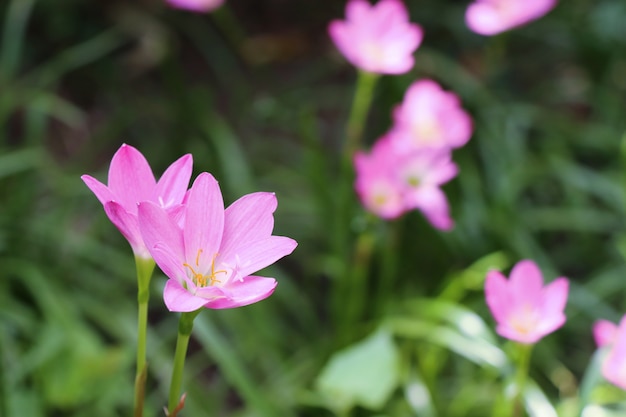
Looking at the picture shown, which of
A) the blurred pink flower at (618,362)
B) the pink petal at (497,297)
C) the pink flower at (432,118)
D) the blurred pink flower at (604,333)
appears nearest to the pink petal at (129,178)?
the pink petal at (497,297)

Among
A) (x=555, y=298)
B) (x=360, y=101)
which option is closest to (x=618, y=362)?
(x=555, y=298)

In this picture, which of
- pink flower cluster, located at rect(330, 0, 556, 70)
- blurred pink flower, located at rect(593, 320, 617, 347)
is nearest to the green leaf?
blurred pink flower, located at rect(593, 320, 617, 347)

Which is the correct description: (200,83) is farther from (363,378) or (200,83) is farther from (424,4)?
(363,378)

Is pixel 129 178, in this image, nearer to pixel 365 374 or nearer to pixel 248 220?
pixel 248 220

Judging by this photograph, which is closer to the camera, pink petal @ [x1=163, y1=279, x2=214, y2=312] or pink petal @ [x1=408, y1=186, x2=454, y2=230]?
pink petal @ [x1=163, y1=279, x2=214, y2=312]

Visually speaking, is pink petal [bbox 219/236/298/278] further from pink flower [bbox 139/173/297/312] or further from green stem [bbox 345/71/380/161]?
green stem [bbox 345/71/380/161]

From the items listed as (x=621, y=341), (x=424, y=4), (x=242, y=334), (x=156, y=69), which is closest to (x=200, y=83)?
(x=156, y=69)
